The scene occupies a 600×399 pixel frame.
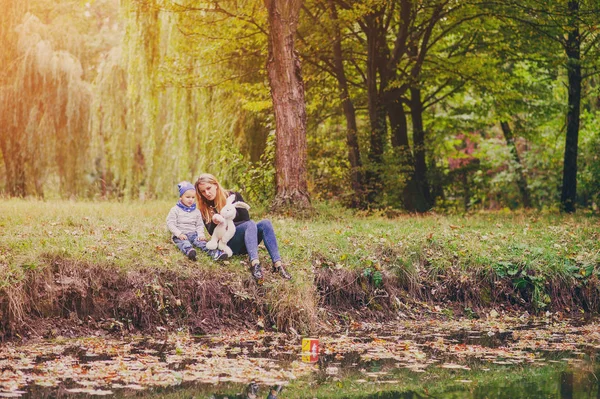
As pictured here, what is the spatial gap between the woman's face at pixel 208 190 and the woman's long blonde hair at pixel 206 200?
0.04 m

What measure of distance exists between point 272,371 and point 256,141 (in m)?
12.6

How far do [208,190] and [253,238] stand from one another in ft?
2.72

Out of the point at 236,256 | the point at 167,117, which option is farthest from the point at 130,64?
the point at 236,256

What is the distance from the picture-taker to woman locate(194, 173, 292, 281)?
8.84m

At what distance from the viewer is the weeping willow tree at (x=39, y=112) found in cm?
1916

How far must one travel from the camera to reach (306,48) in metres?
18.1

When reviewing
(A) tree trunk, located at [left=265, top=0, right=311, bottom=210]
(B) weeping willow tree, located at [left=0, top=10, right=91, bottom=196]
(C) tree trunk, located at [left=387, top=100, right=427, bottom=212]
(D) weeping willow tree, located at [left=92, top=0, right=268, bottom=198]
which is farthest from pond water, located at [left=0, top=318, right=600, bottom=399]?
(B) weeping willow tree, located at [left=0, top=10, right=91, bottom=196]

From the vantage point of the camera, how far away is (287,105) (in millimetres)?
13312

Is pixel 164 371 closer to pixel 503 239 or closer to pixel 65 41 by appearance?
pixel 503 239

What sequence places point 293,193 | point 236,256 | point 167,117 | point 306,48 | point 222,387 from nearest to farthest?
point 222,387, point 236,256, point 293,193, point 306,48, point 167,117

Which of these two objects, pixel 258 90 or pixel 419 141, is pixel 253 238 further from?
pixel 419 141

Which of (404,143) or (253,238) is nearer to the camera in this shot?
(253,238)

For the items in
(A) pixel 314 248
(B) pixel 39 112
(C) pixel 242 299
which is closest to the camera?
(C) pixel 242 299

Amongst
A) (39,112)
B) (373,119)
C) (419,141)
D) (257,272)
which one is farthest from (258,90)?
(257,272)
